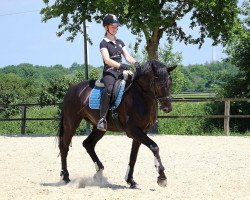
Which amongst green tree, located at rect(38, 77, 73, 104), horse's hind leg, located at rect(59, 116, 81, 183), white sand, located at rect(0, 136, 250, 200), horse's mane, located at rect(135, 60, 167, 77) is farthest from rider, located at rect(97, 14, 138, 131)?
green tree, located at rect(38, 77, 73, 104)

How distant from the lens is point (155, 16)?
19.4 meters

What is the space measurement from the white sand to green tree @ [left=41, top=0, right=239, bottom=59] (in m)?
5.94

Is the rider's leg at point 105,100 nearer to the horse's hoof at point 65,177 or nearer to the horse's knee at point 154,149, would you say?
the horse's knee at point 154,149

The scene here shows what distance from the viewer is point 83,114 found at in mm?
8547

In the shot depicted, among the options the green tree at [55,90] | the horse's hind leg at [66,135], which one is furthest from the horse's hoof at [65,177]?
the green tree at [55,90]

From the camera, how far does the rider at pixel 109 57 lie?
25.0 feet

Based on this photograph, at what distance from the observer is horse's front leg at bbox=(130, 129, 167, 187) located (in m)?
6.88

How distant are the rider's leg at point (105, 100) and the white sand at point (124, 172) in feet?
3.29

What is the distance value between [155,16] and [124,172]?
11012 millimetres

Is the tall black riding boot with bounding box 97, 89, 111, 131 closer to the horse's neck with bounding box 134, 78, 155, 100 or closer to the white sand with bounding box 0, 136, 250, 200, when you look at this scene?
the horse's neck with bounding box 134, 78, 155, 100

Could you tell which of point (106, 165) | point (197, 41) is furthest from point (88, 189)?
point (197, 41)

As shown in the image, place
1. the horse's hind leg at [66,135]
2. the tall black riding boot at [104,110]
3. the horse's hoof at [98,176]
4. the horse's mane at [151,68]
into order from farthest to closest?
1. the horse's hind leg at [66,135]
2. the horse's hoof at [98,176]
3. the tall black riding boot at [104,110]
4. the horse's mane at [151,68]

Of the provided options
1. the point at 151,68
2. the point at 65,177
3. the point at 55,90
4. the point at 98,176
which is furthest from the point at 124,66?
the point at 55,90

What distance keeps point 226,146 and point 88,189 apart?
739 cm
